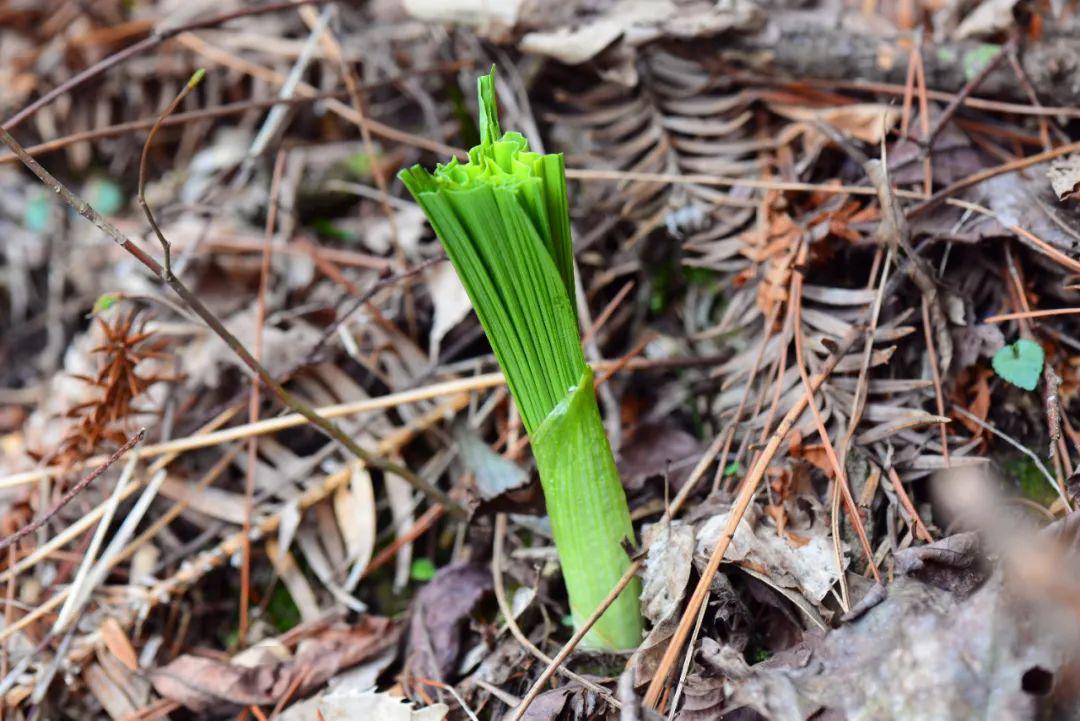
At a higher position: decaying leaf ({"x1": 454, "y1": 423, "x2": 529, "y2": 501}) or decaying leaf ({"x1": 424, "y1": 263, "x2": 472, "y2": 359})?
decaying leaf ({"x1": 424, "y1": 263, "x2": 472, "y2": 359})

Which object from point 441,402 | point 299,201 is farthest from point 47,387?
point 441,402

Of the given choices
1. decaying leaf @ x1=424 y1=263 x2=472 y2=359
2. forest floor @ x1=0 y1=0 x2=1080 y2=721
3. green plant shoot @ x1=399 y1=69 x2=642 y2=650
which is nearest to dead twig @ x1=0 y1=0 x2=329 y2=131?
forest floor @ x1=0 y1=0 x2=1080 y2=721

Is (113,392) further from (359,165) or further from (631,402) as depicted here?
(631,402)

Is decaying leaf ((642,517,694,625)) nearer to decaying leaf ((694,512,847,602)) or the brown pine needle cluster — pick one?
decaying leaf ((694,512,847,602))

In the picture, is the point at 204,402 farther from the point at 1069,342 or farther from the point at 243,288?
the point at 1069,342

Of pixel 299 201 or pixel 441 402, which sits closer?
pixel 441 402

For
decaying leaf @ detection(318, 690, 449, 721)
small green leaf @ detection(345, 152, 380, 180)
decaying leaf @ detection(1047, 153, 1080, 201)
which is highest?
small green leaf @ detection(345, 152, 380, 180)

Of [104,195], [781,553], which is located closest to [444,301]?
[781,553]
